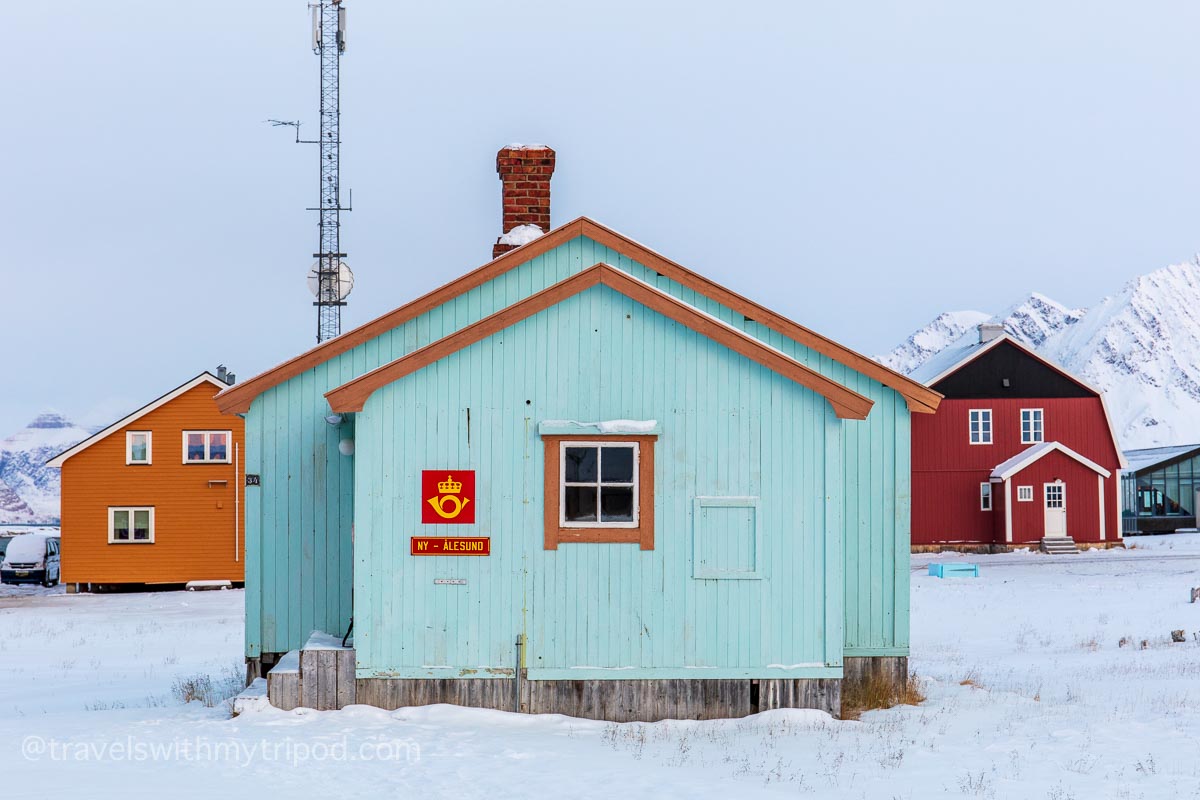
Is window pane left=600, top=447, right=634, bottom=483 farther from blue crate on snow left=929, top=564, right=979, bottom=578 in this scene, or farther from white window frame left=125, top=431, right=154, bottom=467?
white window frame left=125, top=431, right=154, bottom=467

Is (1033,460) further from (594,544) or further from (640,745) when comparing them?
(640,745)

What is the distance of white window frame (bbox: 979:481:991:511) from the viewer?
45219 millimetres

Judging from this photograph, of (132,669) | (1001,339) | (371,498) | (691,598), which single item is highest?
(1001,339)

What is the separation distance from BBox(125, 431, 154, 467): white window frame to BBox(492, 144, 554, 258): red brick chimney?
24952 millimetres

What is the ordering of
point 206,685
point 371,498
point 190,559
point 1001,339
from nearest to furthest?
point 371,498
point 206,685
point 190,559
point 1001,339

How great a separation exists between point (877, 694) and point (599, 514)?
3.96 meters

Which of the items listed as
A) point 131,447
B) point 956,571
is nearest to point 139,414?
point 131,447

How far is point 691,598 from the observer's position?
40.2 feet

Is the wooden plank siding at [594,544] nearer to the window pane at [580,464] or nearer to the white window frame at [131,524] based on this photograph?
the window pane at [580,464]

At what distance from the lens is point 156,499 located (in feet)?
124

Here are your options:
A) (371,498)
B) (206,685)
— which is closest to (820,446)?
(371,498)

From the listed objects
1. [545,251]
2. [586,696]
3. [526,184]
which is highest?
[526,184]

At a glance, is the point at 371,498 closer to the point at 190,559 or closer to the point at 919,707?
the point at 919,707

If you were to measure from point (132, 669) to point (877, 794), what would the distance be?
12702 millimetres
